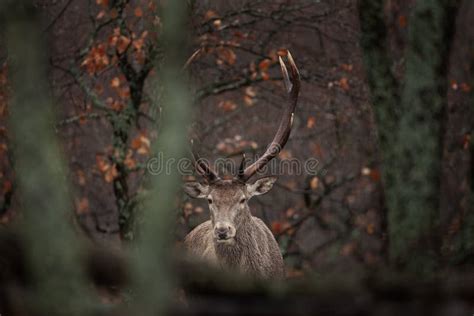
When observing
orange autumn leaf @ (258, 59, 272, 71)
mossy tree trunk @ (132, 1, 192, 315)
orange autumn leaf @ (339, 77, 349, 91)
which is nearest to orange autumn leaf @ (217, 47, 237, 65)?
orange autumn leaf @ (258, 59, 272, 71)

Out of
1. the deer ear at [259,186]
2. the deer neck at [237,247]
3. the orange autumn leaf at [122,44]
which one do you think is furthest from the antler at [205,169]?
the orange autumn leaf at [122,44]

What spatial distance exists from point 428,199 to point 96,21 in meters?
6.43

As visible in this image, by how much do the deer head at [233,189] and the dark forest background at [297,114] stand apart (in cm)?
45

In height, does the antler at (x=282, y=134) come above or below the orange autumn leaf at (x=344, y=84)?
below

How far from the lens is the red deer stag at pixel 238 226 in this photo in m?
7.41

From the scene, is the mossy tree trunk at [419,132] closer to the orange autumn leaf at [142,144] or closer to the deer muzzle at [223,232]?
the deer muzzle at [223,232]

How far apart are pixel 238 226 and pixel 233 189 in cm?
37

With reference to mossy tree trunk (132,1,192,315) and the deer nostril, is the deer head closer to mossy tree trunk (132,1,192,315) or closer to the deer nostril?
the deer nostril

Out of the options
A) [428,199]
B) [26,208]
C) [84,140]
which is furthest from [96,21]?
[26,208]

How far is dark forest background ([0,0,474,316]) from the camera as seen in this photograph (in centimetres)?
448

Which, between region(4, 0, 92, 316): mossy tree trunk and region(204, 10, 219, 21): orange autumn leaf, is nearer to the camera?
region(4, 0, 92, 316): mossy tree trunk

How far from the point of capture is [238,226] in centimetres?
752

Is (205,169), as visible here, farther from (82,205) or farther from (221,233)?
(82,205)

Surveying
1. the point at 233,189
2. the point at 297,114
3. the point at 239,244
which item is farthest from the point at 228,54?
the point at 297,114
